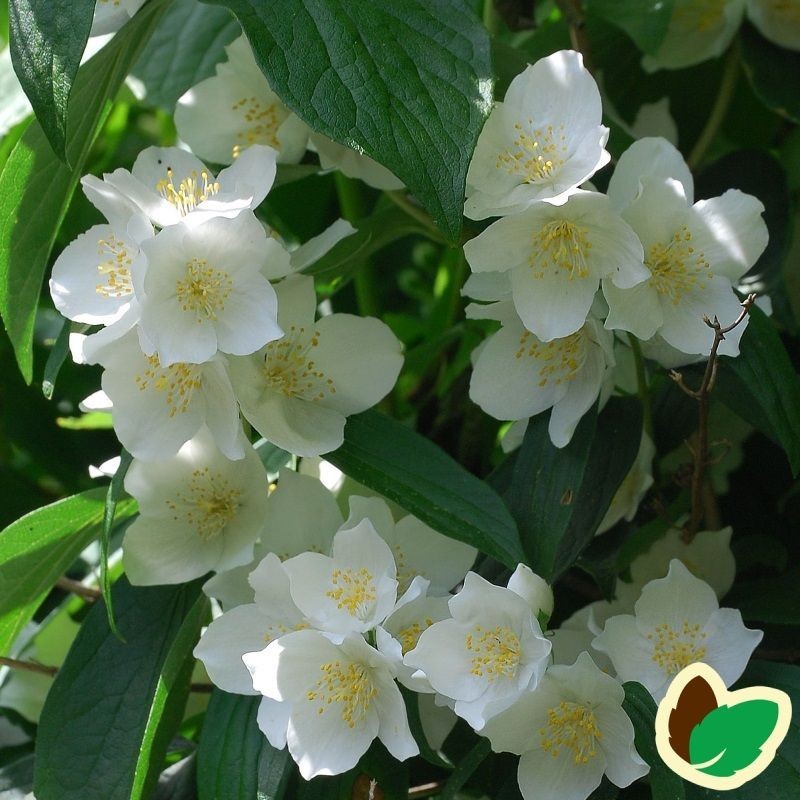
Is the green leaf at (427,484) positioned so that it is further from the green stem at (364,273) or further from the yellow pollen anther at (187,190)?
the green stem at (364,273)

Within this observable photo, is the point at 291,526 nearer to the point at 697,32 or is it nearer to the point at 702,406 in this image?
the point at 702,406

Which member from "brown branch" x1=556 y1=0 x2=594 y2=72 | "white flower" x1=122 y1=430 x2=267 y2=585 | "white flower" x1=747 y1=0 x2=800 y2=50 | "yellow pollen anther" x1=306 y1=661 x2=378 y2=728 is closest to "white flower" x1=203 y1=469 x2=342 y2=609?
"white flower" x1=122 y1=430 x2=267 y2=585

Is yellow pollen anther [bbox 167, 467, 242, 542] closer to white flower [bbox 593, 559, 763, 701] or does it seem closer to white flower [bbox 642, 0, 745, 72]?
white flower [bbox 593, 559, 763, 701]

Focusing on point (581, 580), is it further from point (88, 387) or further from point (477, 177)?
point (88, 387)

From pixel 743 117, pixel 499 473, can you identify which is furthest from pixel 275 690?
pixel 743 117

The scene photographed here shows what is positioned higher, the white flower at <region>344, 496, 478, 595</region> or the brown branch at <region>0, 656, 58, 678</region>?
the white flower at <region>344, 496, 478, 595</region>
